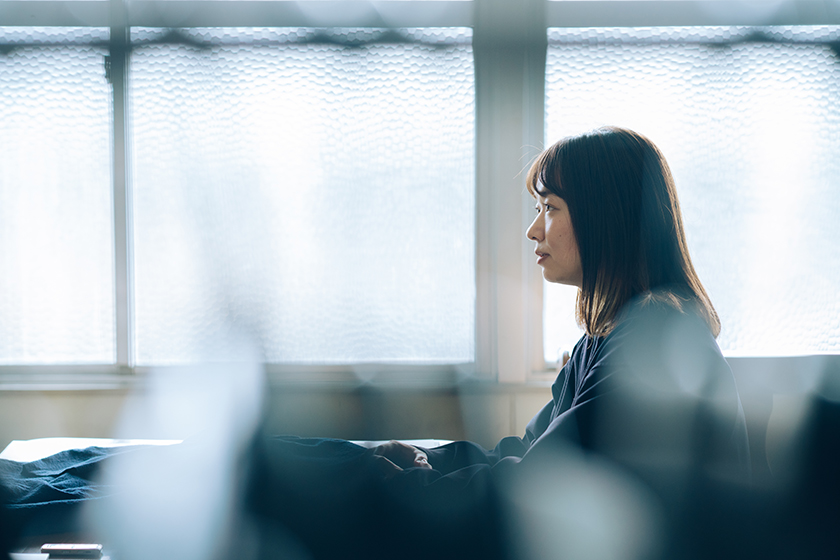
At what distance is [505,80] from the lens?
1.53 metres

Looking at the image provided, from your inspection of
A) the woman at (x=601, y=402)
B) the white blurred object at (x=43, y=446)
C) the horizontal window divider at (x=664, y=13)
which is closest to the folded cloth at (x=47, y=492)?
the white blurred object at (x=43, y=446)

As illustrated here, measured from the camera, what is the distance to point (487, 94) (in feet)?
5.03

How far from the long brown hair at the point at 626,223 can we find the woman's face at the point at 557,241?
33 mm

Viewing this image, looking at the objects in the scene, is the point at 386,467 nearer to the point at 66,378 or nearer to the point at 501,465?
the point at 501,465

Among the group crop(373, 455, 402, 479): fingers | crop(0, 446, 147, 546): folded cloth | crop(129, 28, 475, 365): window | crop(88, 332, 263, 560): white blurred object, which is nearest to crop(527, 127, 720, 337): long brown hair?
crop(373, 455, 402, 479): fingers

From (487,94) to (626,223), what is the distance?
986 millimetres

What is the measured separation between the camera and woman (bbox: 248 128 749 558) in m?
0.62

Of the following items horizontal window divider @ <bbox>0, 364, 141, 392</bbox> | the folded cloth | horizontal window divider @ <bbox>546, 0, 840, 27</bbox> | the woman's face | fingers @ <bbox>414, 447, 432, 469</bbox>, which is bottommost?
the folded cloth

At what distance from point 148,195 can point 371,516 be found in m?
1.42

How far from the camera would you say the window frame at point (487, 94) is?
5.02 feet

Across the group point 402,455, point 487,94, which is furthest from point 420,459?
point 487,94

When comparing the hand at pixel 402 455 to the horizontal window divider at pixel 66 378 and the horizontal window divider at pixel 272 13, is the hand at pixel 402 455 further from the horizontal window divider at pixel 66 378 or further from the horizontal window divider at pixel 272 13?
the horizontal window divider at pixel 272 13

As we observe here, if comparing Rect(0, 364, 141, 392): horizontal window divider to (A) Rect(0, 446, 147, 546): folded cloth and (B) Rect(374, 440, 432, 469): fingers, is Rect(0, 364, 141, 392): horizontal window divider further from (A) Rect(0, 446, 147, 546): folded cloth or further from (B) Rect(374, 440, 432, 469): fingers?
(B) Rect(374, 440, 432, 469): fingers

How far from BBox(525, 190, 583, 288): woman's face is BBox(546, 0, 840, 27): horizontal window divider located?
1.08 m
